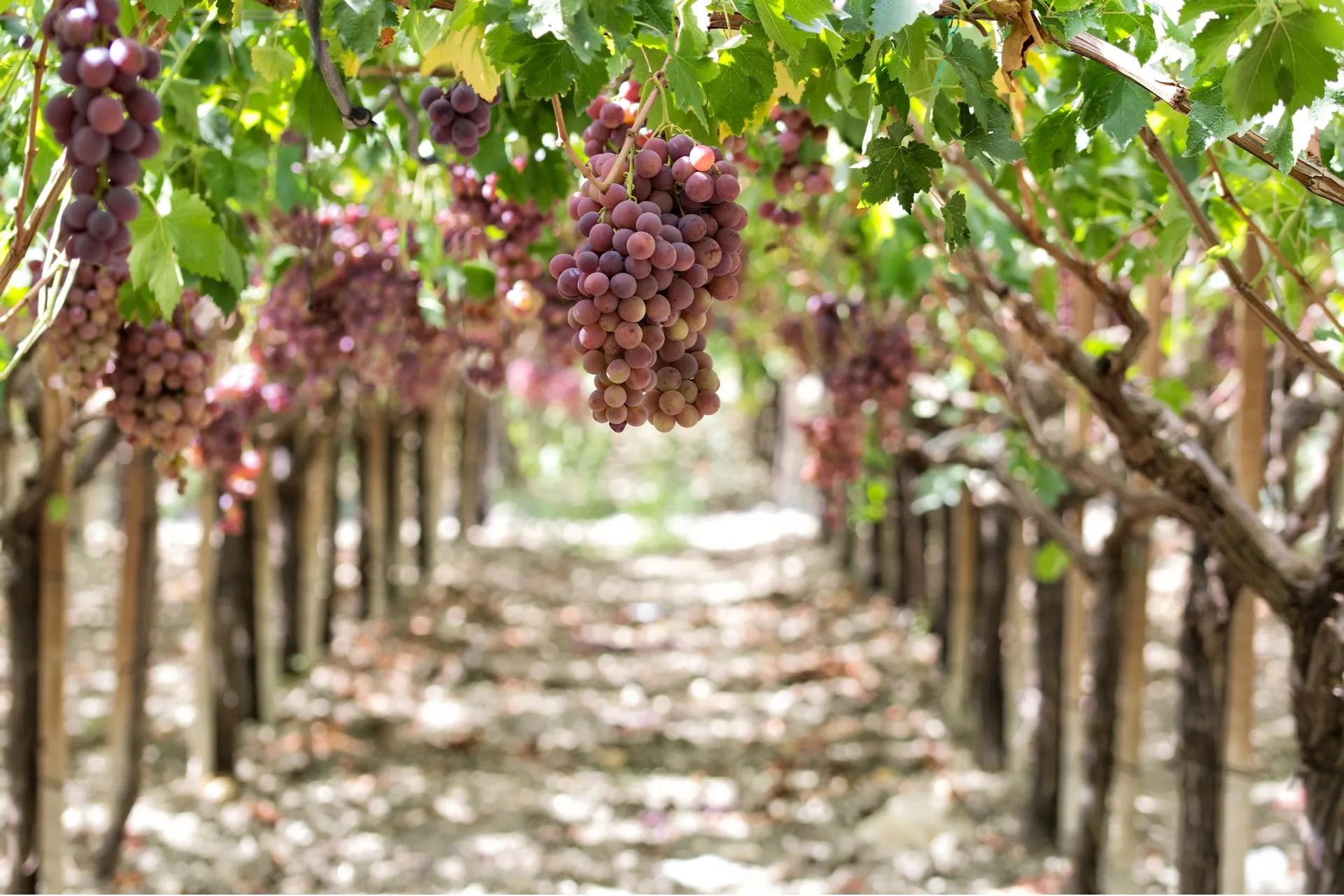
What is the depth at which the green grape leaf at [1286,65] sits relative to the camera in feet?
3.90

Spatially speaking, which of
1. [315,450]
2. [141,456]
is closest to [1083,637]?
[141,456]

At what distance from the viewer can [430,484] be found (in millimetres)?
10289

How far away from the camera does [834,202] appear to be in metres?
3.13

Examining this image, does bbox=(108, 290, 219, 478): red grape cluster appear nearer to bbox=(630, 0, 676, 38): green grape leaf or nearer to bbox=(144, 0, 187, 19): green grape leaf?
bbox=(144, 0, 187, 19): green grape leaf

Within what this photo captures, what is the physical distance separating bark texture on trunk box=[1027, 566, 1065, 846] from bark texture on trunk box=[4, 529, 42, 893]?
12.3ft

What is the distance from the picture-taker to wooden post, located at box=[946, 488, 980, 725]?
6.36 metres

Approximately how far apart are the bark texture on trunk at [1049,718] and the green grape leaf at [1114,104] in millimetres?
3533

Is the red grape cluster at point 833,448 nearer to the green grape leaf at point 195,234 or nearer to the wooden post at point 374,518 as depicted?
the green grape leaf at point 195,234

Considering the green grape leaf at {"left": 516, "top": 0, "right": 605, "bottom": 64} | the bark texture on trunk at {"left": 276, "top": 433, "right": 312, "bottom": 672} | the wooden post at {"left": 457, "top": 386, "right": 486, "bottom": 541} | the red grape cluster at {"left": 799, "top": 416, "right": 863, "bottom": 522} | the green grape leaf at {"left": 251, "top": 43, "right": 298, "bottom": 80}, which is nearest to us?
the green grape leaf at {"left": 516, "top": 0, "right": 605, "bottom": 64}

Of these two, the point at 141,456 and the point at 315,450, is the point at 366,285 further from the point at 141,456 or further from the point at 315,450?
the point at 315,450

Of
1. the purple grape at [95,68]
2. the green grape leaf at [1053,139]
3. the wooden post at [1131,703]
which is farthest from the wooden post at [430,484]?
the purple grape at [95,68]

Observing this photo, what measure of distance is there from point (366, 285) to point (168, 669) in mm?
5236

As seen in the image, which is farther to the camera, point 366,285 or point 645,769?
point 645,769

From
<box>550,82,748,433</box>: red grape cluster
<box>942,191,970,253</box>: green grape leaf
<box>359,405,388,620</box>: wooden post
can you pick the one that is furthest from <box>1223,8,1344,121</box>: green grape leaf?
<box>359,405,388,620</box>: wooden post
